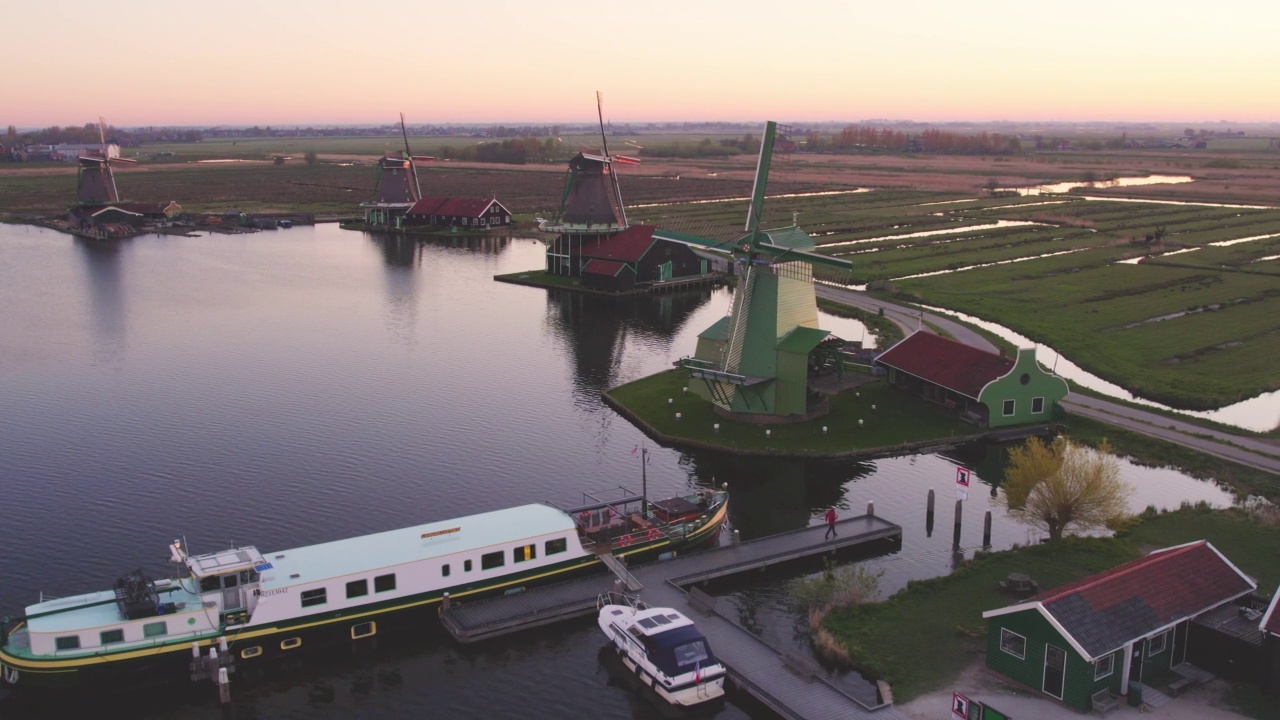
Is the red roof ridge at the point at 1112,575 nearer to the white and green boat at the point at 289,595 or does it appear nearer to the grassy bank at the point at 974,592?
the grassy bank at the point at 974,592

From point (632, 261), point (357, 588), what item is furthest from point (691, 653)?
point (632, 261)

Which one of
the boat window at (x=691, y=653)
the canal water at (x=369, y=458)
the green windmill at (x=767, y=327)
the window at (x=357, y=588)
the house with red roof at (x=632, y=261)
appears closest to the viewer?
the boat window at (x=691, y=653)

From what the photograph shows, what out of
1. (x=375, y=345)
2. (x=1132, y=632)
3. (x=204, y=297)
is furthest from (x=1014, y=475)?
(x=204, y=297)

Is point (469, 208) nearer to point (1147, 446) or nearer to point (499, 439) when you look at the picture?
point (499, 439)

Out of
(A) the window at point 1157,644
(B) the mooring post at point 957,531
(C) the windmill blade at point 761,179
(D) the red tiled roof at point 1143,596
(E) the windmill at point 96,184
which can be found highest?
(C) the windmill blade at point 761,179

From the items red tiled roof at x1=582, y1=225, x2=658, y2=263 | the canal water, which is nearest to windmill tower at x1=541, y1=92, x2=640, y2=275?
red tiled roof at x1=582, y1=225, x2=658, y2=263

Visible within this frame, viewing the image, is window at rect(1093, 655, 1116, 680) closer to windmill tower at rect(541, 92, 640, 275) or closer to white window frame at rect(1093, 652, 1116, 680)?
white window frame at rect(1093, 652, 1116, 680)

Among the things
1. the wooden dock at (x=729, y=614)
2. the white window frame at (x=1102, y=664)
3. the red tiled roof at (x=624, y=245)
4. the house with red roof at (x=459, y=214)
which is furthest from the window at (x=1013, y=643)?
the house with red roof at (x=459, y=214)

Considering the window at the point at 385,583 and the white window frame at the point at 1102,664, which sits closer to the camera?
the white window frame at the point at 1102,664
